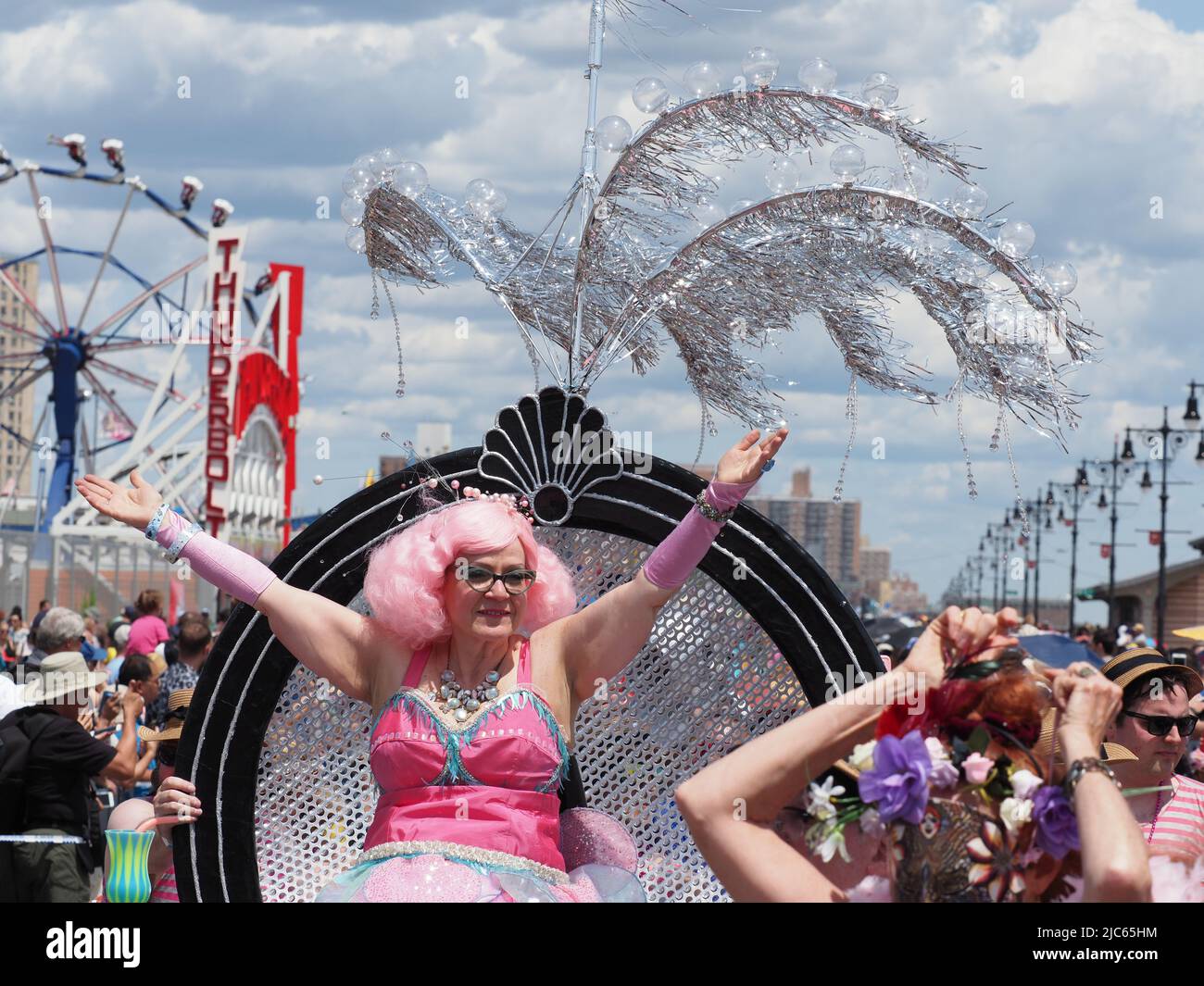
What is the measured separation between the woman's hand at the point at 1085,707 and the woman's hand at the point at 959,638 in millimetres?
147

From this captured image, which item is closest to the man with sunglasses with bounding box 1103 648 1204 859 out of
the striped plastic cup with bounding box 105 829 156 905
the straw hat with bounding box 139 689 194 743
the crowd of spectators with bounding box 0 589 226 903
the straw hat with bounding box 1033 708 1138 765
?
the straw hat with bounding box 1033 708 1138 765

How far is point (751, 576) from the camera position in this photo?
4051 mm

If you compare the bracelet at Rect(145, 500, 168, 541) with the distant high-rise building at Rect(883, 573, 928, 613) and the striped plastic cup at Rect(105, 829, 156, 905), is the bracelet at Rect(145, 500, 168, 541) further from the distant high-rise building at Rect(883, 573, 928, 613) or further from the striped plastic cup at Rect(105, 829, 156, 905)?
the distant high-rise building at Rect(883, 573, 928, 613)

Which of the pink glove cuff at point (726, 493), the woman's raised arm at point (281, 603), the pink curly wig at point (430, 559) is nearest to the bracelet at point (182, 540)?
the woman's raised arm at point (281, 603)

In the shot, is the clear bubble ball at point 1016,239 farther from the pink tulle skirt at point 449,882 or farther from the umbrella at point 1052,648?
the umbrella at point 1052,648

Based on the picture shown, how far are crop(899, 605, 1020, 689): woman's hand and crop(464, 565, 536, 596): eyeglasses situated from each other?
1.31m

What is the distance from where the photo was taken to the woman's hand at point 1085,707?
2.16 meters

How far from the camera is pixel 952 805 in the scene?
2.27 meters

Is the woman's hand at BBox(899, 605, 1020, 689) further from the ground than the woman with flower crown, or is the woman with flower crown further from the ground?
the woman's hand at BBox(899, 605, 1020, 689)

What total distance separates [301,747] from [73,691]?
6.05ft

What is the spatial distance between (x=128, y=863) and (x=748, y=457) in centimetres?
210

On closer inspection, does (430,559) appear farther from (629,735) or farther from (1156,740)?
(1156,740)

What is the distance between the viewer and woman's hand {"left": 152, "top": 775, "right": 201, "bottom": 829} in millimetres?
4148

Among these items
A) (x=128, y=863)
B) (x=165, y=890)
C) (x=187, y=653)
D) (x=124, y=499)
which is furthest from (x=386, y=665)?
(x=187, y=653)
